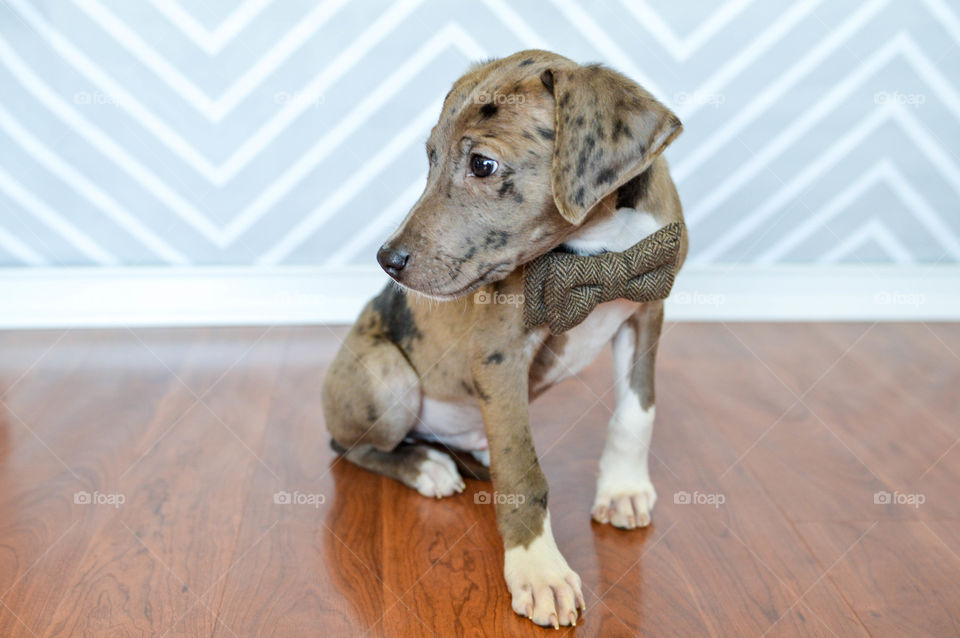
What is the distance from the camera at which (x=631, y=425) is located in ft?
8.48

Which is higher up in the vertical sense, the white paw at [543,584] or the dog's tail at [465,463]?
the white paw at [543,584]

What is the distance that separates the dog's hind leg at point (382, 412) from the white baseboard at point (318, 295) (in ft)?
5.16

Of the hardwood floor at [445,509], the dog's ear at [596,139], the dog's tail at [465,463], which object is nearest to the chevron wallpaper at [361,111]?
the hardwood floor at [445,509]

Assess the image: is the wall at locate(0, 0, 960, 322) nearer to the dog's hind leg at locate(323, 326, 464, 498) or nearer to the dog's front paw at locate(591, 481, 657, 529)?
the dog's hind leg at locate(323, 326, 464, 498)

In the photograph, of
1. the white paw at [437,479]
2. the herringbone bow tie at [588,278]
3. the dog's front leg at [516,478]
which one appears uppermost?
the herringbone bow tie at [588,278]

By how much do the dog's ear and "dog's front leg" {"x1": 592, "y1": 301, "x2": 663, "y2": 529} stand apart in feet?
2.13

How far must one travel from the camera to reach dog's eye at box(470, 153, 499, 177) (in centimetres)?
207

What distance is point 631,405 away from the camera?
2588 millimetres

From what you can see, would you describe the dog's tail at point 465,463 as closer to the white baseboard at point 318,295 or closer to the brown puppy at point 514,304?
the brown puppy at point 514,304

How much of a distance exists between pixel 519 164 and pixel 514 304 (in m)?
0.41

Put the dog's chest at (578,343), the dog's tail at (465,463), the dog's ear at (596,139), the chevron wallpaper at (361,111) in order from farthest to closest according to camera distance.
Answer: the chevron wallpaper at (361,111) → the dog's tail at (465,463) → the dog's chest at (578,343) → the dog's ear at (596,139)

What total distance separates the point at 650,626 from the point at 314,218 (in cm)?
273

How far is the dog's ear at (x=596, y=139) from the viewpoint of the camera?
6.48ft

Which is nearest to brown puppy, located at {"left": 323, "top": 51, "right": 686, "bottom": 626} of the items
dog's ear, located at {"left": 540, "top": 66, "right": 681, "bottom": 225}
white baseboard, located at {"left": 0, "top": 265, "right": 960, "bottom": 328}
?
dog's ear, located at {"left": 540, "top": 66, "right": 681, "bottom": 225}
